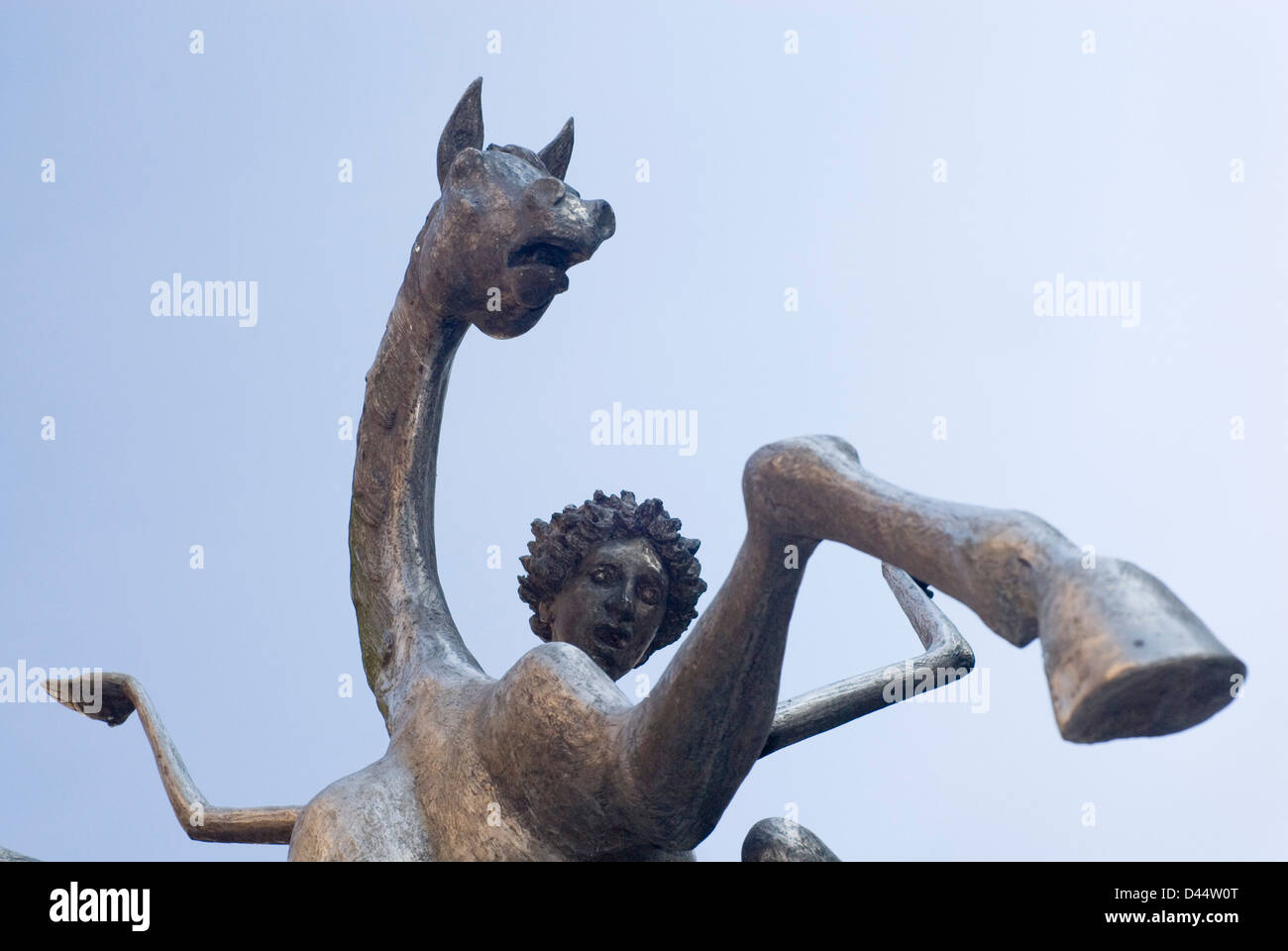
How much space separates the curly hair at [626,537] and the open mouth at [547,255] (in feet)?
3.66

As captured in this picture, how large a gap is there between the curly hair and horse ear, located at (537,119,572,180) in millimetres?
1178

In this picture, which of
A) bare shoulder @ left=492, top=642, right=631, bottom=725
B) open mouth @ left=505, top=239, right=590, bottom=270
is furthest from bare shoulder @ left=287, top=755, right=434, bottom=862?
open mouth @ left=505, top=239, right=590, bottom=270

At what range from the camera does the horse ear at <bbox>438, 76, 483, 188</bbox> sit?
5.64 meters

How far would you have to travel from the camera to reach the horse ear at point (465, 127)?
5.64 metres

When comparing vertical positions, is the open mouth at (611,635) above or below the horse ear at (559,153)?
below

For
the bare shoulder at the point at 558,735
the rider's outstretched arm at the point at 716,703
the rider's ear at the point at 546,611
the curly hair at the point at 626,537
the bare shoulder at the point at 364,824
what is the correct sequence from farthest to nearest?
the rider's ear at the point at 546,611 < the curly hair at the point at 626,537 < the bare shoulder at the point at 364,824 < the bare shoulder at the point at 558,735 < the rider's outstretched arm at the point at 716,703

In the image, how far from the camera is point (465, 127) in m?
5.67

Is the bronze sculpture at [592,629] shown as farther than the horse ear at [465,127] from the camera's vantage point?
No

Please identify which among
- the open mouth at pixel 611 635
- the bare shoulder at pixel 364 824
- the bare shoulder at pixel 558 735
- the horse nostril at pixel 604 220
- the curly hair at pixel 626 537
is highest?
the horse nostril at pixel 604 220

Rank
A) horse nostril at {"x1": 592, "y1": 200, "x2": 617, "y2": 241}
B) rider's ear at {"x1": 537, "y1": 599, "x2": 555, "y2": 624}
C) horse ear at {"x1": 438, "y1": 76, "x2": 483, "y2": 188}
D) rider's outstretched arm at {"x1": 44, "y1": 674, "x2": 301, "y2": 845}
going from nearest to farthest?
horse nostril at {"x1": 592, "y1": 200, "x2": 617, "y2": 241}, horse ear at {"x1": 438, "y1": 76, "x2": 483, "y2": 188}, rider's outstretched arm at {"x1": 44, "y1": 674, "x2": 301, "y2": 845}, rider's ear at {"x1": 537, "y1": 599, "x2": 555, "y2": 624}

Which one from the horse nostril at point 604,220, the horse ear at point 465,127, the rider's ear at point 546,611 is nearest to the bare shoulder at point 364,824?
the rider's ear at point 546,611

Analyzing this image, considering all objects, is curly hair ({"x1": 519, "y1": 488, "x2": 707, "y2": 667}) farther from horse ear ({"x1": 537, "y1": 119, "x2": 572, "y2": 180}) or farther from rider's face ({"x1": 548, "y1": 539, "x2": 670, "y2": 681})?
horse ear ({"x1": 537, "y1": 119, "x2": 572, "y2": 180})

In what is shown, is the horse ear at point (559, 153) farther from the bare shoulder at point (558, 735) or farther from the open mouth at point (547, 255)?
the bare shoulder at point (558, 735)

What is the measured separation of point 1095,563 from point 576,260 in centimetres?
238
